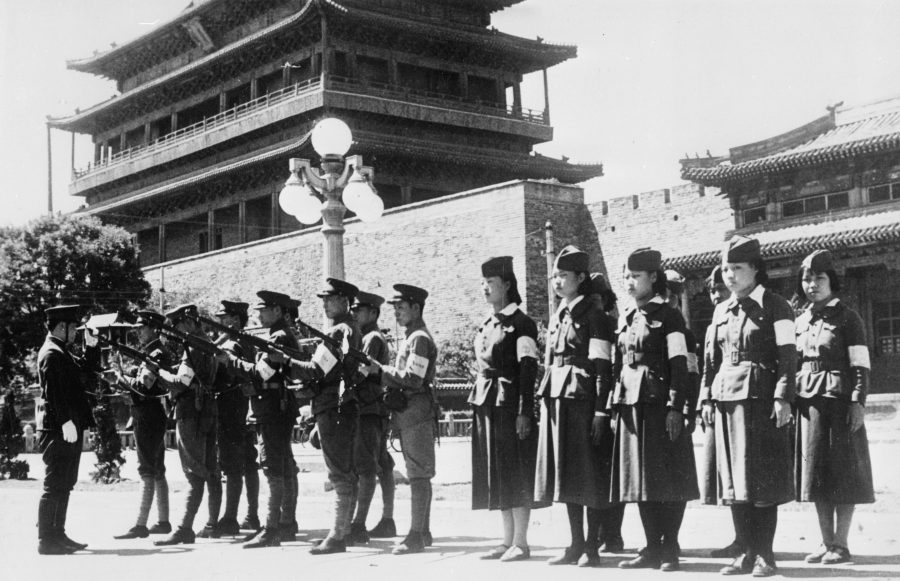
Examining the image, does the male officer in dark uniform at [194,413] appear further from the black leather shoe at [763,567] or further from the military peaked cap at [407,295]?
the black leather shoe at [763,567]

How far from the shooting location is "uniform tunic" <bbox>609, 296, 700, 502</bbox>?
269 inches

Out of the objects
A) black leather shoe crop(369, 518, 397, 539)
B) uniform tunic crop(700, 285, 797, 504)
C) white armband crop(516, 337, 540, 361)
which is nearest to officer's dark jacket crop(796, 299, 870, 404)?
uniform tunic crop(700, 285, 797, 504)

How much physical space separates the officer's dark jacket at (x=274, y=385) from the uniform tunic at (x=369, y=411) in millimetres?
564

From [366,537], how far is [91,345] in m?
2.56

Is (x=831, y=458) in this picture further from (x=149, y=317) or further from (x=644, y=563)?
(x=149, y=317)

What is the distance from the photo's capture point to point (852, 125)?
27.1 m

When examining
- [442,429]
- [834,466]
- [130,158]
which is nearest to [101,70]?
[130,158]

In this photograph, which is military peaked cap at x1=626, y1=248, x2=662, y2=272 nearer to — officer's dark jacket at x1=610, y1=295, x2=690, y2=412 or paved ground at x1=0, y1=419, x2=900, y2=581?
officer's dark jacket at x1=610, y1=295, x2=690, y2=412

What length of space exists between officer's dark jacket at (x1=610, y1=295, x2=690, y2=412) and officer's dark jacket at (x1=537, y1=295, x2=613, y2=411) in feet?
0.29

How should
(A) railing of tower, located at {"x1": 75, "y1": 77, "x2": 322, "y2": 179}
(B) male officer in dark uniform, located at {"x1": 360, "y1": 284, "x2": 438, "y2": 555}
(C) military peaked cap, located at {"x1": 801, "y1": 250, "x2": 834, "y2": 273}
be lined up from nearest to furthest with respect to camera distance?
(C) military peaked cap, located at {"x1": 801, "y1": 250, "x2": 834, "y2": 273}
(B) male officer in dark uniform, located at {"x1": 360, "y1": 284, "x2": 438, "y2": 555}
(A) railing of tower, located at {"x1": 75, "y1": 77, "x2": 322, "y2": 179}

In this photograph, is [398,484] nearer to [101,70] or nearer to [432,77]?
[432,77]

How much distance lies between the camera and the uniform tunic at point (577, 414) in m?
7.09

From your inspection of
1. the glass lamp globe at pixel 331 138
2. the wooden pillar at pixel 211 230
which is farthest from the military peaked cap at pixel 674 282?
the wooden pillar at pixel 211 230

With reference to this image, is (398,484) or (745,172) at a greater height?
(745,172)
